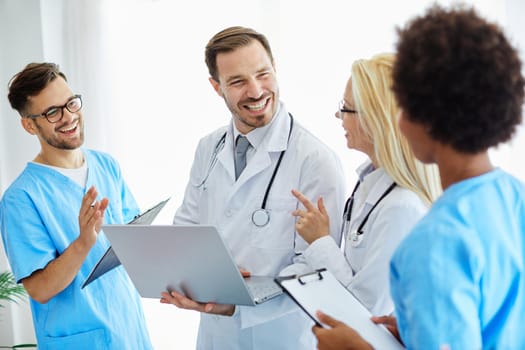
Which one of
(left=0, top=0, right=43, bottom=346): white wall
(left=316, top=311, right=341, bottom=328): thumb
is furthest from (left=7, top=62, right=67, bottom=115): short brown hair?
(left=316, top=311, right=341, bottom=328): thumb

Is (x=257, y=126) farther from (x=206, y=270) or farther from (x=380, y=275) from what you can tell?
(x=380, y=275)

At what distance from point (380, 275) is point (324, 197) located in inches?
15.3

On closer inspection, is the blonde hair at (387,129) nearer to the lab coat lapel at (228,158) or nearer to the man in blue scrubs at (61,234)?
the lab coat lapel at (228,158)

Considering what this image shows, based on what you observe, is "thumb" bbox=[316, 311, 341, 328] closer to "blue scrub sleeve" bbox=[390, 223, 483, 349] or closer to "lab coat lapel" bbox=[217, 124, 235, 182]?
"blue scrub sleeve" bbox=[390, 223, 483, 349]

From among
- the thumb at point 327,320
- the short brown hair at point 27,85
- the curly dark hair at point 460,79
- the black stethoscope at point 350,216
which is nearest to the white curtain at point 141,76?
the short brown hair at point 27,85

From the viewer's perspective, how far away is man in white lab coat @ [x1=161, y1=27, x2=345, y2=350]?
5.77 feet

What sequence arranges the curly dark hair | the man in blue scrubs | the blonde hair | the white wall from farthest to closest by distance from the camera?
the white wall
the man in blue scrubs
the blonde hair
the curly dark hair

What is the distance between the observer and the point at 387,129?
4.59 feet

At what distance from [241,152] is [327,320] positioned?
0.90m

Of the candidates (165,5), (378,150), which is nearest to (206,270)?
(378,150)

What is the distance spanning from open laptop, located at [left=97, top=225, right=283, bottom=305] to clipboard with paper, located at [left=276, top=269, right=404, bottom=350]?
0.77 ft

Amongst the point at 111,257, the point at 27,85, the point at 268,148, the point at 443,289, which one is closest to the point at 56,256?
the point at 111,257

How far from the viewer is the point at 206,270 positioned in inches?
59.7

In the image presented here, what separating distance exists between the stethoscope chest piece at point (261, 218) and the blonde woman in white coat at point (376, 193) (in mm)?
251
